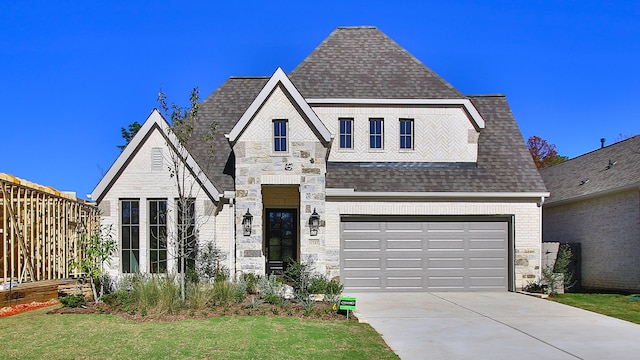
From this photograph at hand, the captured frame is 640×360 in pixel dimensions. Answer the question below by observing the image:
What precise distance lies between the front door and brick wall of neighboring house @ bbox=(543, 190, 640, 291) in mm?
10727

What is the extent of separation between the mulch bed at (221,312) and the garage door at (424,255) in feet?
16.1

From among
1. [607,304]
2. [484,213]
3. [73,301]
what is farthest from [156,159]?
[607,304]

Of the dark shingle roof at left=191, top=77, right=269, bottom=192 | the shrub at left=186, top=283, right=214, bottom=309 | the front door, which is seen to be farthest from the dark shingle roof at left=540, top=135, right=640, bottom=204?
the shrub at left=186, top=283, right=214, bottom=309

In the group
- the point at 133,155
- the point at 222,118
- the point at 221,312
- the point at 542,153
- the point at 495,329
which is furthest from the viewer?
the point at 542,153

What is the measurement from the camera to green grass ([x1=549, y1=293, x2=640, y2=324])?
1331cm

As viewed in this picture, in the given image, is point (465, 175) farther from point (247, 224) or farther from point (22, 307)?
point (22, 307)

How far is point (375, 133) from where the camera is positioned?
64.0ft

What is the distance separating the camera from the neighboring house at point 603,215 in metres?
18.0

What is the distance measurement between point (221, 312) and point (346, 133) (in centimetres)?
909

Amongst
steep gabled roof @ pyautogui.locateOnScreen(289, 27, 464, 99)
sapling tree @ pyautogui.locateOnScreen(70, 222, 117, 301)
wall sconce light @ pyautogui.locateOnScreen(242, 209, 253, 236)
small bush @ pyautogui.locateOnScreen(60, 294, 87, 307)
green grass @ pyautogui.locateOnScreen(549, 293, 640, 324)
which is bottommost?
green grass @ pyautogui.locateOnScreen(549, 293, 640, 324)

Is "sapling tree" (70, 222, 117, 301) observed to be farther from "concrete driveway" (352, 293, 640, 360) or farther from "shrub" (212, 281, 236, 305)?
"concrete driveway" (352, 293, 640, 360)

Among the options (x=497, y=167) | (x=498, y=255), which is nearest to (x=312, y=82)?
(x=497, y=167)

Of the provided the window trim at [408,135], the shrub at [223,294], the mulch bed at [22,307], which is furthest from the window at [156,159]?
the window trim at [408,135]

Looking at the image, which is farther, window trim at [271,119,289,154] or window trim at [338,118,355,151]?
window trim at [338,118,355,151]
